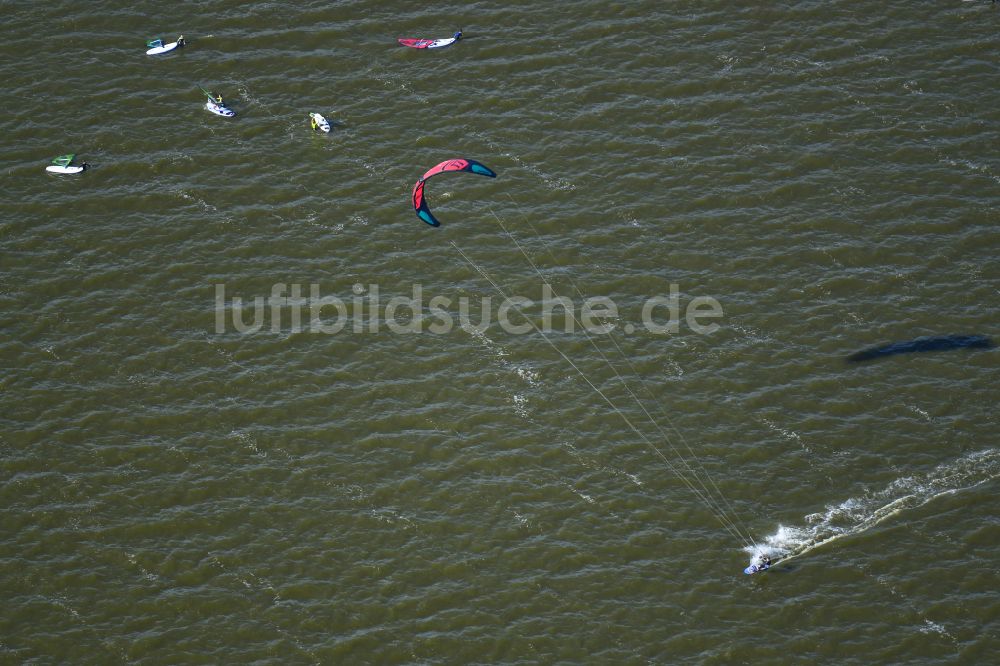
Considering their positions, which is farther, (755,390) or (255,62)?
(255,62)

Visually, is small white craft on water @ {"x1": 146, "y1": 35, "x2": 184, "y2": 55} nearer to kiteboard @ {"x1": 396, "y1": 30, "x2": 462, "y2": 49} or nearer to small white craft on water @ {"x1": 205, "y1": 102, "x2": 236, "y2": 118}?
small white craft on water @ {"x1": 205, "y1": 102, "x2": 236, "y2": 118}

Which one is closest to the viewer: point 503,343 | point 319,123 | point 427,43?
point 503,343

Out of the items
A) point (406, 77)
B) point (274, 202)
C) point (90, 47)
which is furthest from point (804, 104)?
point (90, 47)

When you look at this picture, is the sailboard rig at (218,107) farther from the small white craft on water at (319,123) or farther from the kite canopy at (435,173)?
the kite canopy at (435,173)

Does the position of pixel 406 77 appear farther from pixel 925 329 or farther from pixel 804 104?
pixel 925 329

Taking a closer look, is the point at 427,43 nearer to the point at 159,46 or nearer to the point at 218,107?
the point at 218,107

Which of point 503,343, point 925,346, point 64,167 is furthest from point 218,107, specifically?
point 925,346
